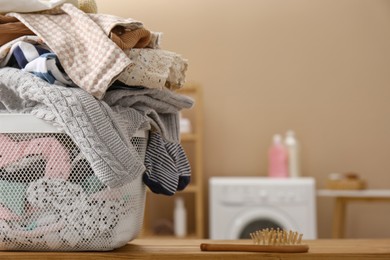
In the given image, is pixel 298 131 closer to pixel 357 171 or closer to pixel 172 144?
pixel 357 171

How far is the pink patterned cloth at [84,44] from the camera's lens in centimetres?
93

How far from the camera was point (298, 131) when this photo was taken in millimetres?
4797

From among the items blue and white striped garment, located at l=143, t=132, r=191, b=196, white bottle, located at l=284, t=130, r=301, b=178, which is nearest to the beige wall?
white bottle, located at l=284, t=130, r=301, b=178

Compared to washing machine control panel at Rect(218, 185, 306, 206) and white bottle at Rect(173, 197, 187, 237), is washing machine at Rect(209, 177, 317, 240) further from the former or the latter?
white bottle at Rect(173, 197, 187, 237)

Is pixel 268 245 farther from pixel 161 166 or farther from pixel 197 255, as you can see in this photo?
pixel 161 166

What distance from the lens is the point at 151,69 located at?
1010mm

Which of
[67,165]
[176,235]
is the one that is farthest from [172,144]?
[176,235]

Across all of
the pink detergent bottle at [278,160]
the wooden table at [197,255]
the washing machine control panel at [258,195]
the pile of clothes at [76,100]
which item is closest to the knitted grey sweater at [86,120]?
the pile of clothes at [76,100]

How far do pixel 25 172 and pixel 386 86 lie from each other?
4.22 meters

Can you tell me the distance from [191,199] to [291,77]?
1.12 metres

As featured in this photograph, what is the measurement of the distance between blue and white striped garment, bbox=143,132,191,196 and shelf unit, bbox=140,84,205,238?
3283 mm

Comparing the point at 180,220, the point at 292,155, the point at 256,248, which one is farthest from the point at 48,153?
the point at 292,155

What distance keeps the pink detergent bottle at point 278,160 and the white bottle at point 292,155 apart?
0.03m

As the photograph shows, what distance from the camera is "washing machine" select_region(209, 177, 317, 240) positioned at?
412 centimetres
